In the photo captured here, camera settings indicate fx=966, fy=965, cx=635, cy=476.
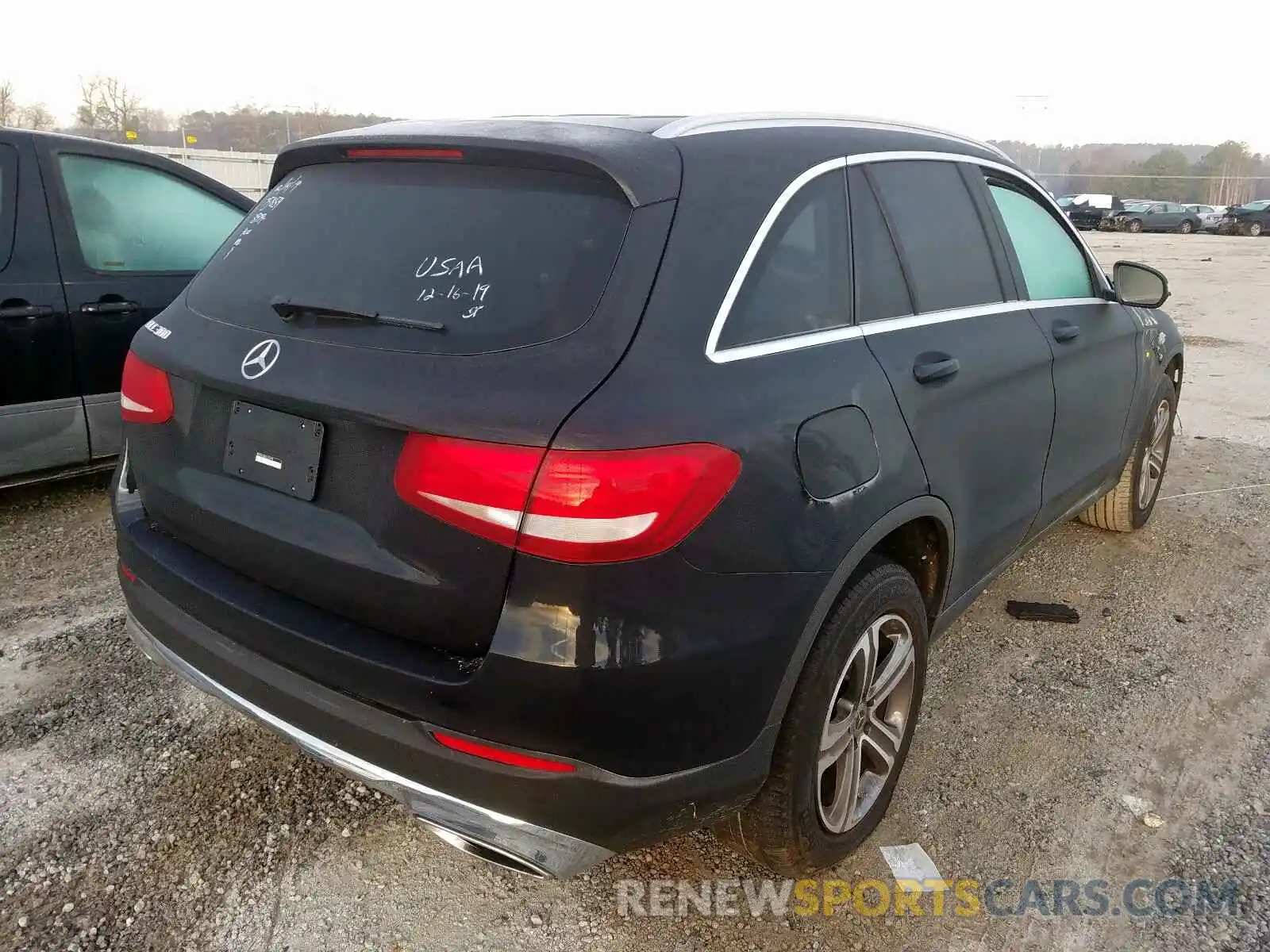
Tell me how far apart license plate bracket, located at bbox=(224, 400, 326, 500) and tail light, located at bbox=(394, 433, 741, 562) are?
1.10 feet

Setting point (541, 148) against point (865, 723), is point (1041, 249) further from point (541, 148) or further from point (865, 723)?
point (541, 148)

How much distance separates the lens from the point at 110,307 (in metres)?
4.40

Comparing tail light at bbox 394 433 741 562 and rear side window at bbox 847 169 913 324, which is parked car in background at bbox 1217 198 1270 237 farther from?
tail light at bbox 394 433 741 562

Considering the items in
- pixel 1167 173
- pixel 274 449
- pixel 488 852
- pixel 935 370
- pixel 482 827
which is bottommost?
pixel 488 852

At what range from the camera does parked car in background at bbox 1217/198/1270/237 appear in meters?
40.5

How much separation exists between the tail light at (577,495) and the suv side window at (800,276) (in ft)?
1.09

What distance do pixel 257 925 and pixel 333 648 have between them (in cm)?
80

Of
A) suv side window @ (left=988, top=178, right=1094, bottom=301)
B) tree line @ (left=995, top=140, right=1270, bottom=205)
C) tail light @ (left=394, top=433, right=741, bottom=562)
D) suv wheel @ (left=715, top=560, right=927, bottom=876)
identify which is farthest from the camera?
tree line @ (left=995, top=140, right=1270, bottom=205)

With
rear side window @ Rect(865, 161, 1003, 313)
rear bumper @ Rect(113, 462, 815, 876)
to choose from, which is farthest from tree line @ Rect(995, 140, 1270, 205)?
rear bumper @ Rect(113, 462, 815, 876)

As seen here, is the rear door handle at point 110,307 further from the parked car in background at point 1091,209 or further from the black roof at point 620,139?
the parked car in background at point 1091,209

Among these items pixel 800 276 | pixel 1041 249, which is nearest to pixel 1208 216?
pixel 1041 249

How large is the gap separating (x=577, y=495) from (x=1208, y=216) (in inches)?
1974

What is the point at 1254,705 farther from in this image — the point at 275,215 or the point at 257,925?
the point at 275,215

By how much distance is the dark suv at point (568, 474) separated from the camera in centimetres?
173
